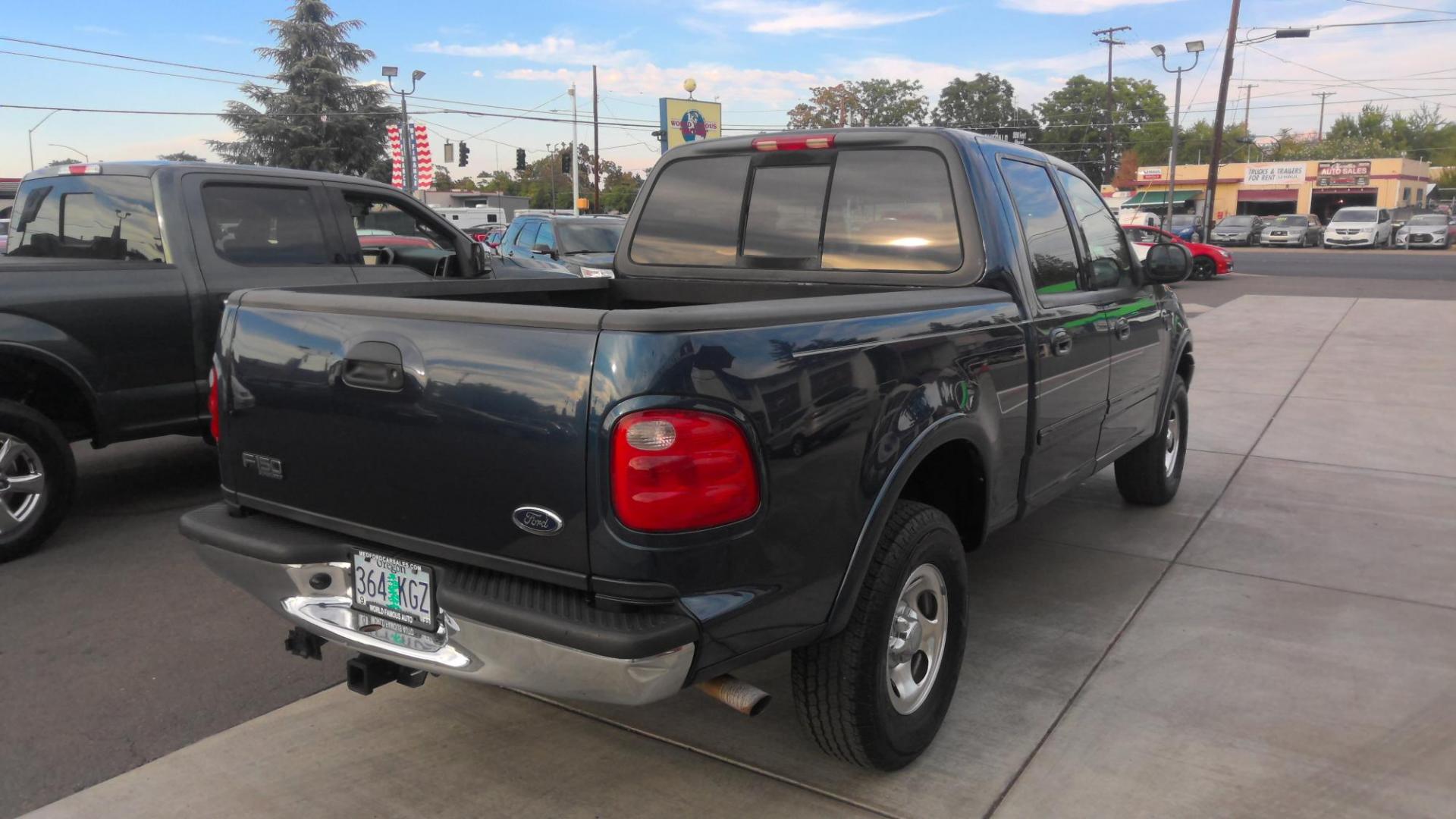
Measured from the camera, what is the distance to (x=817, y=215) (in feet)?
13.0

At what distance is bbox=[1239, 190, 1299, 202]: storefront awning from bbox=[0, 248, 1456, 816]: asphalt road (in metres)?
73.6

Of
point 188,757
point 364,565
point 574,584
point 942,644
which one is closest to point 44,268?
point 188,757

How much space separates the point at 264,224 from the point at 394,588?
3.98 metres

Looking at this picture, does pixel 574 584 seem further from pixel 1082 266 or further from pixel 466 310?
pixel 1082 266

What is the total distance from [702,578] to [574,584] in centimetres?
29

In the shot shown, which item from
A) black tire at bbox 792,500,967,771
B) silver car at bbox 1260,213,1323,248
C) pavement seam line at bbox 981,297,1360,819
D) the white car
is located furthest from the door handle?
silver car at bbox 1260,213,1323,248

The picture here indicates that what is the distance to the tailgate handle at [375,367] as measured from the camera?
2582 millimetres

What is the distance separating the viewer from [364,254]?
22.2 ft

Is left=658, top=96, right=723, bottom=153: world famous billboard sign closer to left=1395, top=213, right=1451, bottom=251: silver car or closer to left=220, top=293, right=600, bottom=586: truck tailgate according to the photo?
left=1395, top=213, right=1451, bottom=251: silver car

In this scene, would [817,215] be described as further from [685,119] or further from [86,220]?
[685,119]

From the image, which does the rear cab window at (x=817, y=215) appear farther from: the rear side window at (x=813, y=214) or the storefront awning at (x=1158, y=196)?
the storefront awning at (x=1158, y=196)

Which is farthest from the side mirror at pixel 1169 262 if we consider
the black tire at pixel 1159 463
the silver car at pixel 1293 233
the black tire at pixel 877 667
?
the silver car at pixel 1293 233

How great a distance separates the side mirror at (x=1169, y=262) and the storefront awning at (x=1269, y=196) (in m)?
71.6

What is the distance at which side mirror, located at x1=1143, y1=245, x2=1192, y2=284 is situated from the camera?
192 inches
